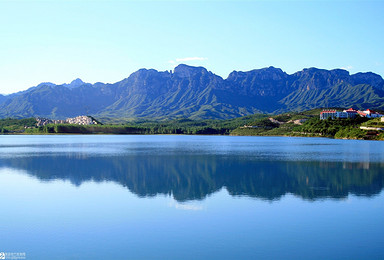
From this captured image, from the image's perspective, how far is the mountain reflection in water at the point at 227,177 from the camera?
115 ft

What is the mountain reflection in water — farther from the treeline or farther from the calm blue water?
the treeline

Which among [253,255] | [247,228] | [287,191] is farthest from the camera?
[287,191]

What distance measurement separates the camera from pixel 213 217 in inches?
Result: 1001

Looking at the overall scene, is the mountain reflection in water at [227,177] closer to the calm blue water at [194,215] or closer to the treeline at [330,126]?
the calm blue water at [194,215]

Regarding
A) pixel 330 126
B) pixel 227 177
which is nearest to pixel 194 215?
pixel 227 177

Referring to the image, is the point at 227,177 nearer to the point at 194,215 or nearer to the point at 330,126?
the point at 194,215

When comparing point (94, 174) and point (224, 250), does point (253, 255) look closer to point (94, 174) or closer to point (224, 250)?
point (224, 250)

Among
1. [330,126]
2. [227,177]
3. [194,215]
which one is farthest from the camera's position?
[330,126]

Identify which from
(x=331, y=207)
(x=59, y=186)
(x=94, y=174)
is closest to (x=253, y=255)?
(x=331, y=207)

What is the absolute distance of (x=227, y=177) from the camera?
44.2 meters

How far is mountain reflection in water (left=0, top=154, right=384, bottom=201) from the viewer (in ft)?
115

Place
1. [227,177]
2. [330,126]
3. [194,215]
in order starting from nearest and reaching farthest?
[194,215] < [227,177] < [330,126]

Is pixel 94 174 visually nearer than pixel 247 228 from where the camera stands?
No

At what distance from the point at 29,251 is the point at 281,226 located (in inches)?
590
